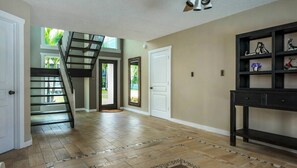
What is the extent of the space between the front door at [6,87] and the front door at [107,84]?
424cm

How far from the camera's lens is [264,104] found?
2826 millimetres

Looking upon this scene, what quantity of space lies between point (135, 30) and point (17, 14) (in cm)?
260

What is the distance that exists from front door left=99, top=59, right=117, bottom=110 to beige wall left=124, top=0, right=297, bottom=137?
274 cm

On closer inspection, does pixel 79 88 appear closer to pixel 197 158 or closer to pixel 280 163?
pixel 197 158

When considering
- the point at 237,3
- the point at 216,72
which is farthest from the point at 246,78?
the point at 237,3

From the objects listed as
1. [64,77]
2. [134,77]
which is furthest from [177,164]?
[134,77]

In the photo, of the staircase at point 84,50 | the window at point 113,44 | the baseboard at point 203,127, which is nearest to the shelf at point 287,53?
the baseboard at point 203,127

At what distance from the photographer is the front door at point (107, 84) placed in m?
7.27

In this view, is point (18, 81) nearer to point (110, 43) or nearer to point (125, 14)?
point (125, 14)

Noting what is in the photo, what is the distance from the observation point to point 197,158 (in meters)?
2.72

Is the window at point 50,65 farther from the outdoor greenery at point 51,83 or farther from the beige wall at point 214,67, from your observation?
the beige wall at point 214,67

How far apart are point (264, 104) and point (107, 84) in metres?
5.75

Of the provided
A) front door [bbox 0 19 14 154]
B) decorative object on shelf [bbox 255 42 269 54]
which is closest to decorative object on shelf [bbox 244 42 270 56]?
decorative object on shelf [bbox 255 42 269 54]

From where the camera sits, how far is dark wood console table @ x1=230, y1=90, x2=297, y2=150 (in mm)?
2564
